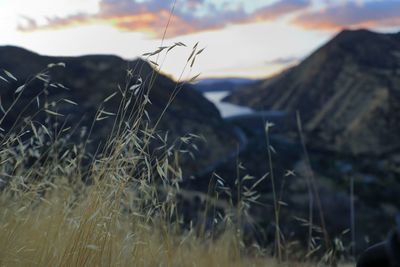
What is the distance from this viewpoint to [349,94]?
13.2 meters

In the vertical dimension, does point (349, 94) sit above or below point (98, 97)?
below

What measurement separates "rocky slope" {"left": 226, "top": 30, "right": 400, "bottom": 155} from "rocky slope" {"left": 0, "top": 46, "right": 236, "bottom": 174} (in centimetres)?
275

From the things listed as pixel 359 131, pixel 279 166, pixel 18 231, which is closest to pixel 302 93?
pixel 359 131

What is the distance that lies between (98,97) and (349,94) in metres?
6.15

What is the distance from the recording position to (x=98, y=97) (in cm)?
994

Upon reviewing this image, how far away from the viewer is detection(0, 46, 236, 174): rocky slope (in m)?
9.64

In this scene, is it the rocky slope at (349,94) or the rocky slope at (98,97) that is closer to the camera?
the rocky slope at (98,97)

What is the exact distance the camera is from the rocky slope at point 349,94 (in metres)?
12.3

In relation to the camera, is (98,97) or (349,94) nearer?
(98,97)

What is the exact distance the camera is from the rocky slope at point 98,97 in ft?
31.6

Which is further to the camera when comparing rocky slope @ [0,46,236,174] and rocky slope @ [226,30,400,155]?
rocky slope @ [226,30,400,155]

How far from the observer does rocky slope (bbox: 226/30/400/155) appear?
1226 centimetres

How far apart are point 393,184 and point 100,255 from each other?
8.79 m

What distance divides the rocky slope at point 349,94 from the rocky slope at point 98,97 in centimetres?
275
